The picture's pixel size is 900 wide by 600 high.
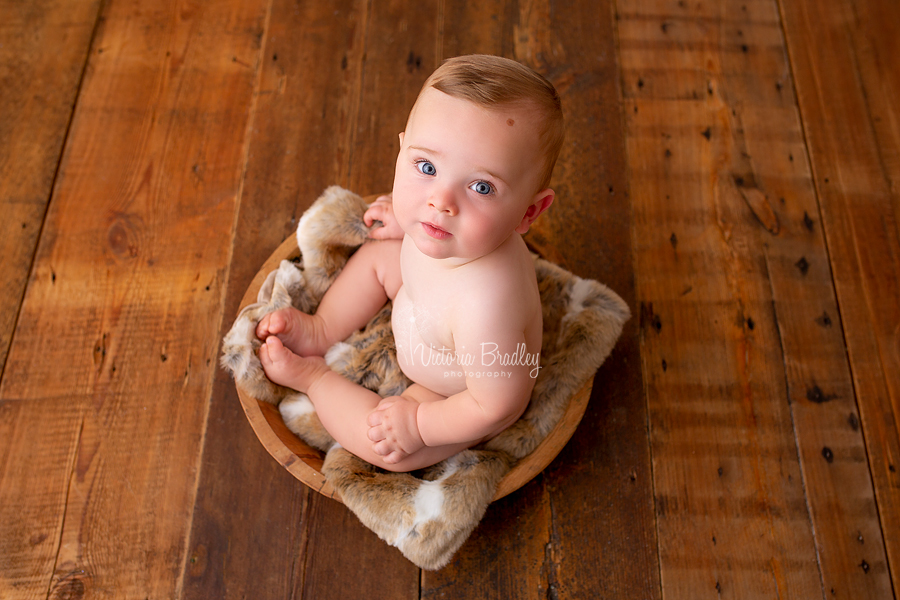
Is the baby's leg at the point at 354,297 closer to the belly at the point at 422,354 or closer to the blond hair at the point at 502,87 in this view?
the belly at the point at 422,354

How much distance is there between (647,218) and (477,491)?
730mm

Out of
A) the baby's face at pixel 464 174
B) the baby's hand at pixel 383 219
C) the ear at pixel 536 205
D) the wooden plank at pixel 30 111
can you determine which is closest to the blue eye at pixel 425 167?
the baby's face at pixel 464 174

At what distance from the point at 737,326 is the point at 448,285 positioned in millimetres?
720

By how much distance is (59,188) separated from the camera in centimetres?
129

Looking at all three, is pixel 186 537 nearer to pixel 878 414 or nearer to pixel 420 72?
pixel 420 72

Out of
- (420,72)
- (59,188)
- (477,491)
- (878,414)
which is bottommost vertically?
(878,414)

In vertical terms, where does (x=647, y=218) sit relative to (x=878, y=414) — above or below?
above

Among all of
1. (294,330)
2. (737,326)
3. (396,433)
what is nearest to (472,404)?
(396,433)

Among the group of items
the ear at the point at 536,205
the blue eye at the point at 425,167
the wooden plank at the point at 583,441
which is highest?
the blue eye at the point at 425,167

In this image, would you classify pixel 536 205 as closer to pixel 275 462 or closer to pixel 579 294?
pixel 579 294

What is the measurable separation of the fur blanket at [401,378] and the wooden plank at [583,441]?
148 mm

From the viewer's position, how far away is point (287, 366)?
0.98 metres

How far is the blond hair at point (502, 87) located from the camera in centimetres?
67

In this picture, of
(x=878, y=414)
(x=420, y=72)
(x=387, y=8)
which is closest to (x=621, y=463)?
(x=878, y=414)
